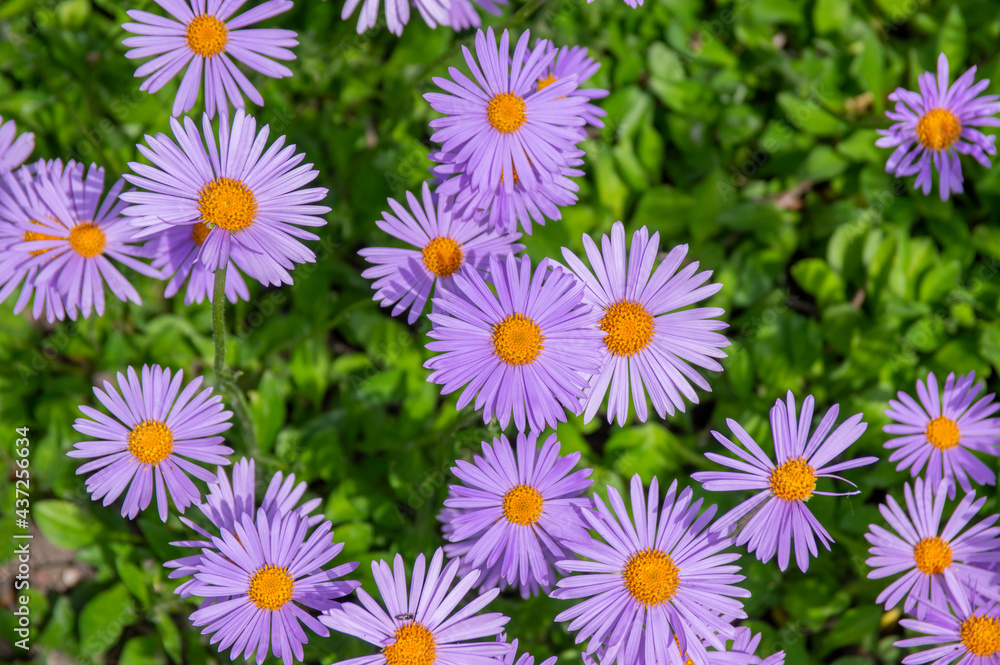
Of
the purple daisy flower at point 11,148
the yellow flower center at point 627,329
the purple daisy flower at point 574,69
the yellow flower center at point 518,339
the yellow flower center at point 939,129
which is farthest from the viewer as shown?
the yellow flower center at point 939,129

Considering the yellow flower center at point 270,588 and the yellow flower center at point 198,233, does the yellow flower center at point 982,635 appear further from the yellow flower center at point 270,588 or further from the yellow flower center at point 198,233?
the yellow flower center at point 198,233

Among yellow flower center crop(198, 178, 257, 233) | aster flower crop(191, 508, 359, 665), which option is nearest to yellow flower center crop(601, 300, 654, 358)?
aster flower crop(191, 508, 359, 665)

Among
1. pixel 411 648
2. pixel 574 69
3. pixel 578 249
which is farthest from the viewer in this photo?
pixel 578 249

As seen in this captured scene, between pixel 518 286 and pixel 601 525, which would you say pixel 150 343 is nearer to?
pixel 518 286

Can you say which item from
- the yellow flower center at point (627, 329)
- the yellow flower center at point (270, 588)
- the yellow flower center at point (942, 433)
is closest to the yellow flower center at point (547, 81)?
the yellow flower center at point (627, 329)

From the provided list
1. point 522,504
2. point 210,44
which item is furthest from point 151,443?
point 210,44

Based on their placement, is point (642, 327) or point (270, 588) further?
point (642, 327)

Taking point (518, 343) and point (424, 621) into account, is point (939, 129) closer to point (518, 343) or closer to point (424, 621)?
point (518, 343)

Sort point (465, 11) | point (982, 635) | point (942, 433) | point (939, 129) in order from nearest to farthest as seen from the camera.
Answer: point (982, 635)
point (942, 433)
point (939, 129)
point (465, 11)
